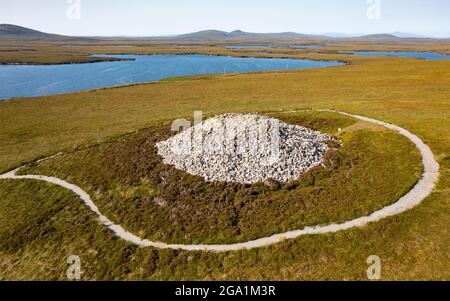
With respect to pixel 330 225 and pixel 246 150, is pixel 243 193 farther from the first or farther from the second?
pixel 330 225

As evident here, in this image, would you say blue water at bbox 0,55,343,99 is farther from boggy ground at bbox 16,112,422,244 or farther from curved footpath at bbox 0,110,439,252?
curved footpath at bbox 0,110,439,252

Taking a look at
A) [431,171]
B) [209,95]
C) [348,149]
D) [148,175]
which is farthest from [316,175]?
[209,95]

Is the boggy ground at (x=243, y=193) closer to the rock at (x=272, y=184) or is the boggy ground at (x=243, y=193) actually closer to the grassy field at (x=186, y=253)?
the rock at (x=272, y=184)

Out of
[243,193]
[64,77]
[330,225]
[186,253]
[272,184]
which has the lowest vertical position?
[186,253]

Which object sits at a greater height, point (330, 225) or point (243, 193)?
point (243, 193)

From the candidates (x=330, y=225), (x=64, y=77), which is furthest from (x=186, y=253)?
(x=64, y=77)

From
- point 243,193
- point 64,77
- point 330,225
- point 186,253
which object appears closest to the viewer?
point 186,253

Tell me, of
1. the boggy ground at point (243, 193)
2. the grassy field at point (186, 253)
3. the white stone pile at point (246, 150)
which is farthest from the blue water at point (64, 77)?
the white stone pile at point (246, 150)
